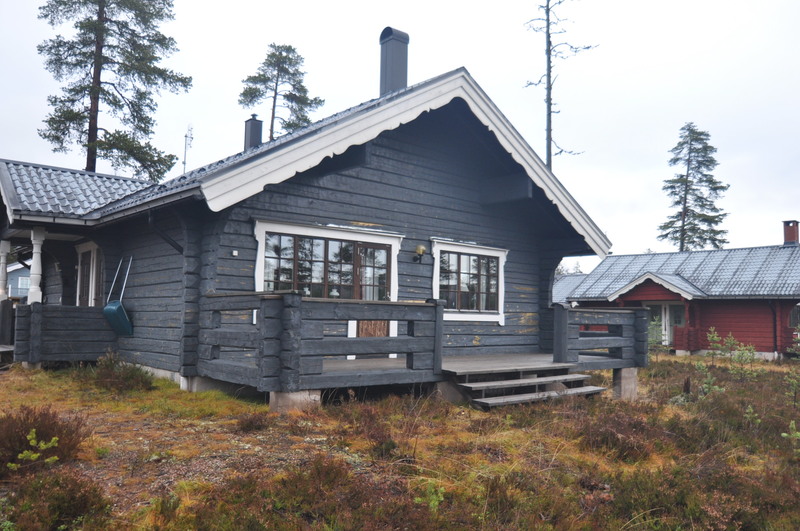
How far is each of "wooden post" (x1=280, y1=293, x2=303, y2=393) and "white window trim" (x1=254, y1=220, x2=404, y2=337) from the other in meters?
2.05

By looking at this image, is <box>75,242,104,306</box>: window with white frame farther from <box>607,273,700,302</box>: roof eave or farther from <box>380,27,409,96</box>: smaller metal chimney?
<box>607,273,700,302</box>: roof eave

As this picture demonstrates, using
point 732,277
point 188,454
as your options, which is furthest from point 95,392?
point 732,277

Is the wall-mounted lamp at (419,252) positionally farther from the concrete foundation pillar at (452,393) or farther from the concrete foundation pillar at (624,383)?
the concrete foundation pillar at (624,383)

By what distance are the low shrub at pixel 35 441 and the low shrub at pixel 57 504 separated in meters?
0.39

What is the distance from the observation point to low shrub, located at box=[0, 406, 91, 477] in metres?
4.13

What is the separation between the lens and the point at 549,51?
2286 cm

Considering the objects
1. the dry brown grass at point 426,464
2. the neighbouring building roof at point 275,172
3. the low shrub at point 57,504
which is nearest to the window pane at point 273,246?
the neighbouring building roof at point 275,172

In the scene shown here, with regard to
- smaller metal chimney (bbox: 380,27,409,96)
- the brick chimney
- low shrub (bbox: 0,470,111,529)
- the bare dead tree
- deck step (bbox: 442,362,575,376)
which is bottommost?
low shrub (bbox: 0,470,111,529)

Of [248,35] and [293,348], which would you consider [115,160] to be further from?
[293,348]

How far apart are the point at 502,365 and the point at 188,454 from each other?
15.6 ft

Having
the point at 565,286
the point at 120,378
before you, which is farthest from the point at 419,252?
the point at 565,286

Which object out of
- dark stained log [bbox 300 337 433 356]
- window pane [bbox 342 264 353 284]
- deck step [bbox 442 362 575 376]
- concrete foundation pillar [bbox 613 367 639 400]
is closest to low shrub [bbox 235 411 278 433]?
dark stained log [bbox 300 337 433 356]

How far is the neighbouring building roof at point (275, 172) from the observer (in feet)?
23.5

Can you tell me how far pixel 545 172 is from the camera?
34.0 feet
